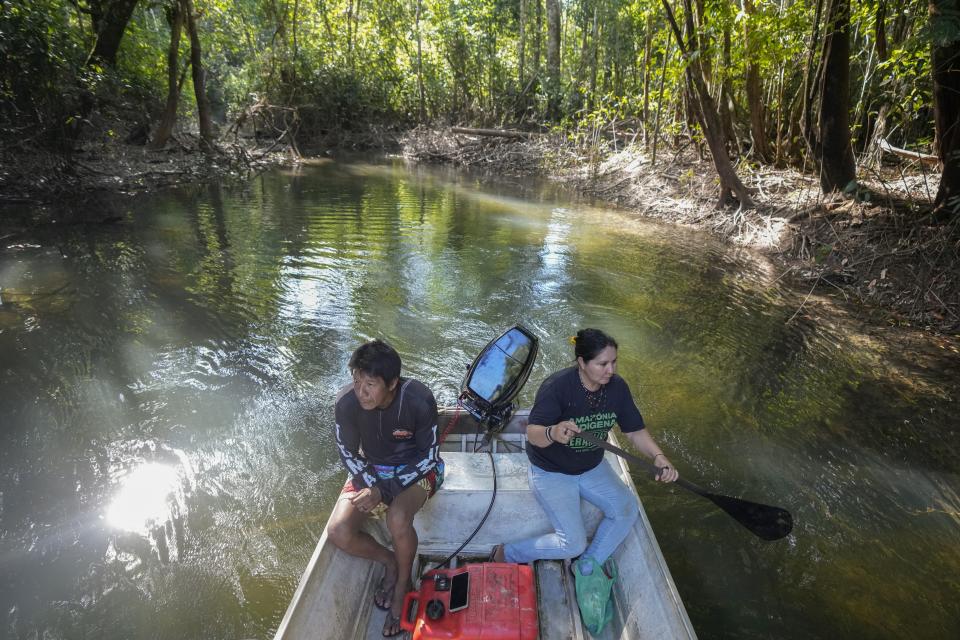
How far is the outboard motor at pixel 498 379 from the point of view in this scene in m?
3.60

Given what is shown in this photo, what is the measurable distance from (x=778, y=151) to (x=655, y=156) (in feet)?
11.5

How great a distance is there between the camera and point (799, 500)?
371cm

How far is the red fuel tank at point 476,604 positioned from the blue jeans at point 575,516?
21 cm

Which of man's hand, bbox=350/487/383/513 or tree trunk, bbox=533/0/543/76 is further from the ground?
tree trunk, bbox=533/0/543/76

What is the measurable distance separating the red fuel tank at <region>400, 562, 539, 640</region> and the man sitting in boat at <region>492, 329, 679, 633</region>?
0.89 ft

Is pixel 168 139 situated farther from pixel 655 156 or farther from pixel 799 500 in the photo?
pixel 799 500

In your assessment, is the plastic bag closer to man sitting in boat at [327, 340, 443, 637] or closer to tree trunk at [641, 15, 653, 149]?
man sitting in boat at [327, 340, 443, 637]

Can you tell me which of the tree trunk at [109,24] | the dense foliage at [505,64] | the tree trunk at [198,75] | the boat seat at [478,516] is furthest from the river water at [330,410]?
the tree trunk at [198,75]

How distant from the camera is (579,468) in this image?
109 inches

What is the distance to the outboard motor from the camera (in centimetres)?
360

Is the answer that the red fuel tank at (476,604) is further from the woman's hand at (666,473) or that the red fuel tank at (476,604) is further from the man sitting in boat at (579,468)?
the woman's hand at (666,473)

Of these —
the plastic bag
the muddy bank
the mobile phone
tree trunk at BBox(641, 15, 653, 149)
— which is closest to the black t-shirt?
the plastic bag

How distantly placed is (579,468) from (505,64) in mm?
23474

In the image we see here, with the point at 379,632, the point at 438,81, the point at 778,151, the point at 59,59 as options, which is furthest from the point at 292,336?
the point at 438,81
